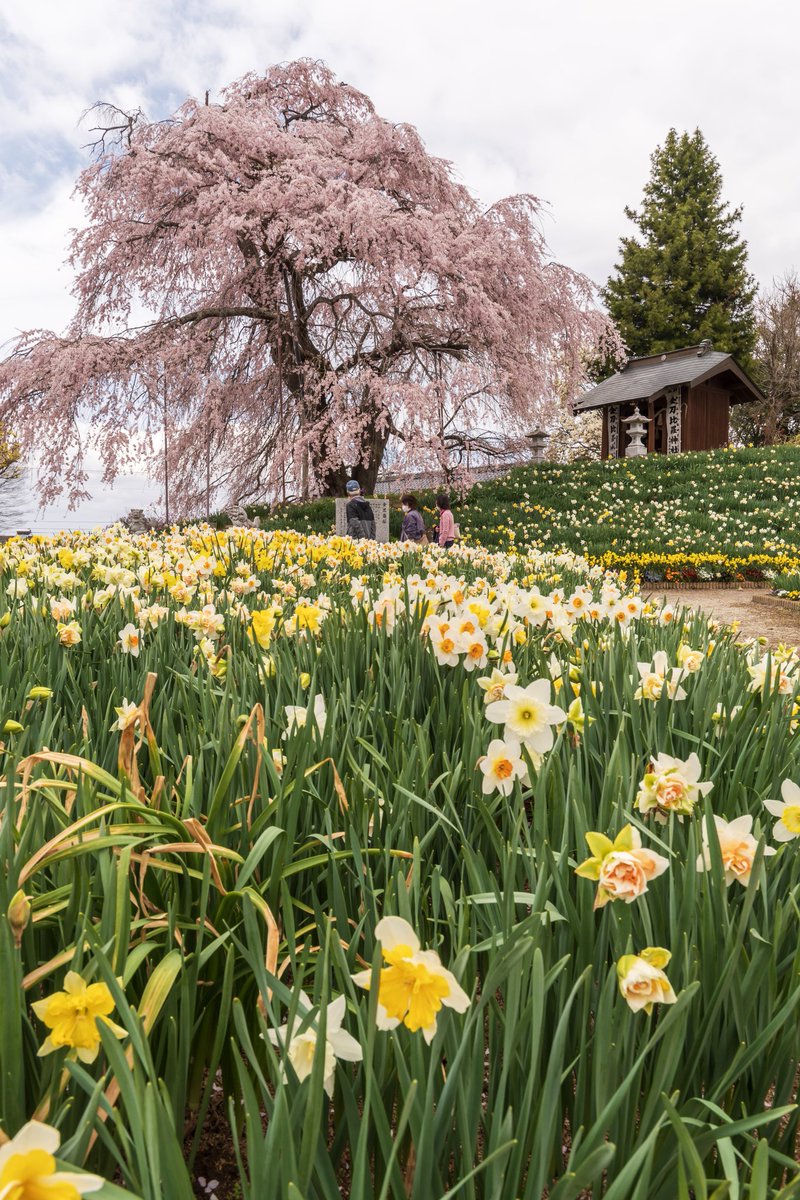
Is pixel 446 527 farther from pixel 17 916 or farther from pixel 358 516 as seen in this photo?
pixel 17 916

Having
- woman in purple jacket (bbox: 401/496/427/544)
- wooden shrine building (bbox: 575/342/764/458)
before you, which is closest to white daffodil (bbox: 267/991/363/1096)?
woman in purple jacket (bbox: 401/496/427/544)

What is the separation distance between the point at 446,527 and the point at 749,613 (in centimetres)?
404

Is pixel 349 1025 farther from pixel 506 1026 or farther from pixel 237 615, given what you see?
pixel 237 615

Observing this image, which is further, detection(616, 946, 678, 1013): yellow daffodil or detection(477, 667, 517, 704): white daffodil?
detection(477, 667, 517, 704): white daffodil

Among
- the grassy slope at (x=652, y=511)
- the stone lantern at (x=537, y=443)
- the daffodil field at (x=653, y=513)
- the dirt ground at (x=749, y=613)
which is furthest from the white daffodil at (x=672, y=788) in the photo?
the stone lantern at (x=537, y=443)

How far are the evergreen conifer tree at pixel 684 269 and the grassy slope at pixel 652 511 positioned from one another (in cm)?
1777

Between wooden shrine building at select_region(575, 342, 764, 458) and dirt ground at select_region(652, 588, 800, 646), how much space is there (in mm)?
12879

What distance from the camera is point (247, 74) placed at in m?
17.3

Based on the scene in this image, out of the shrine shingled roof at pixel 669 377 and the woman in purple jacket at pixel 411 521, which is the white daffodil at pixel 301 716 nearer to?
the woman in purple jacket at pixel 411 521

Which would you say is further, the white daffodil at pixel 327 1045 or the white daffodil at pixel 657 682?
the white daffodil at pixel 657 682

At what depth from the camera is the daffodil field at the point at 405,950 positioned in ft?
2.02

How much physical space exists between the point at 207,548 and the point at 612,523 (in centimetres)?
1250

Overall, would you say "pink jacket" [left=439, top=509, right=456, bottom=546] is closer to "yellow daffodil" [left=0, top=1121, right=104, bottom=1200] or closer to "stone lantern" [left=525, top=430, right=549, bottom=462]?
"yellow daffodil" [left=0, top=1121, right=104, bottom=1200]

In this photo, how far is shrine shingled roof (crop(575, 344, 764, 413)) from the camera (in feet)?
80.4
